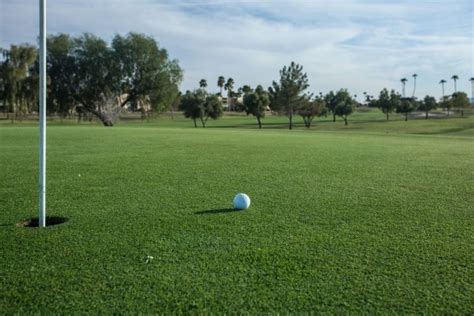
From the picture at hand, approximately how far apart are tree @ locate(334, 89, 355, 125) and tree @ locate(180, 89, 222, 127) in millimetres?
22893

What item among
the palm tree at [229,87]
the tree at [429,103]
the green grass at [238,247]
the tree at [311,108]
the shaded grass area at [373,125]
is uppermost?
the palm tree at [229,87]

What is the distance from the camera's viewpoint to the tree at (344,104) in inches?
2891

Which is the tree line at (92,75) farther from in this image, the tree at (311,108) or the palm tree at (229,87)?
the palm tree at (229,87)

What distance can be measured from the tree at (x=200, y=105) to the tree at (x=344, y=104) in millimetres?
22893

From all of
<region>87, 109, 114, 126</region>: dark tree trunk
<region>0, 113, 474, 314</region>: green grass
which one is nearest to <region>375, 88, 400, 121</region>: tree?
<region>87, 109, 114, 126</region>: dark tree trunk

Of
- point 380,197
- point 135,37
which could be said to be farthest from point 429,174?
point 135,37

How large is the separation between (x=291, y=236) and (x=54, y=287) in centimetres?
227

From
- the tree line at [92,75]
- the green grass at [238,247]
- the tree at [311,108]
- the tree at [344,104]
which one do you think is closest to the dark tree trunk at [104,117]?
the tree line at [92,75]

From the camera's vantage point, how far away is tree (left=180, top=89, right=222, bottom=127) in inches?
2606

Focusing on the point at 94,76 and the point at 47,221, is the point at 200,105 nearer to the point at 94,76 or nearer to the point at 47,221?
the point at 94,76

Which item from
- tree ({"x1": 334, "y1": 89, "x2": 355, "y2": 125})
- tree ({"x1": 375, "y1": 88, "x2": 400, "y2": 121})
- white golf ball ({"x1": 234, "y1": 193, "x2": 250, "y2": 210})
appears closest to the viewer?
white golf ball ({"x1": 234, "y1": 193, "x2": 250, "y2": 210})

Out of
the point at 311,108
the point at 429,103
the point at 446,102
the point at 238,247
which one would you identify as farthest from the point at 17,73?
the point at 446,102

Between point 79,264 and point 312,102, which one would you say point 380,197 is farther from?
point 312,102

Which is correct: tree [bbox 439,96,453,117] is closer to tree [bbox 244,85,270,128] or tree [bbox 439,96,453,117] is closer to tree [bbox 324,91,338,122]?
tree [bbox 324,91,338,122]
